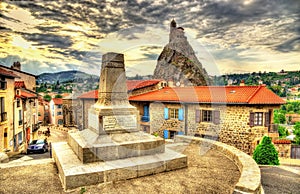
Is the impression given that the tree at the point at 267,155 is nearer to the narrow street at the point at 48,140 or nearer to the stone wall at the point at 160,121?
the stone wall at the point at 160,121

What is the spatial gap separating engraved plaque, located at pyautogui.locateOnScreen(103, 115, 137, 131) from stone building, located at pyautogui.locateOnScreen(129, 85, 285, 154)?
11503mm

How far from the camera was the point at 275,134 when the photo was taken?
16016 mm

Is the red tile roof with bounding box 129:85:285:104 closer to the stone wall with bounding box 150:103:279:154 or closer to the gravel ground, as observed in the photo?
the stone wall with bounding box 150:103:279:154

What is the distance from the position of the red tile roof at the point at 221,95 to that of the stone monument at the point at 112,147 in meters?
11.6

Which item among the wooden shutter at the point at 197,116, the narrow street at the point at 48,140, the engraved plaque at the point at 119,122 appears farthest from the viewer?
the wooden shutter at the point at 197,116

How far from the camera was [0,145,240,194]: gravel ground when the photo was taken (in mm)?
4953

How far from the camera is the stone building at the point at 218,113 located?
16.0 metres

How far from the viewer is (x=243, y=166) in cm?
576

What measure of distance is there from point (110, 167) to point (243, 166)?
3.64 meters

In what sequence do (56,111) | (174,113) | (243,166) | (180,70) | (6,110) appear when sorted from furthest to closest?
(180,70)
(56,111)
(174,113)
(6,110)
(243,166)

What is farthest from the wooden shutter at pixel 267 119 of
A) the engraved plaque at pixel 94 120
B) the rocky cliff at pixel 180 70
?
the rocky cliff at pixel 180 70

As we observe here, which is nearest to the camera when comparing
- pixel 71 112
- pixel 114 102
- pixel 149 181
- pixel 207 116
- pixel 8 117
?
pixel 149 181

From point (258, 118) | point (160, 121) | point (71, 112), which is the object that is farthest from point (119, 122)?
point (71, 112)

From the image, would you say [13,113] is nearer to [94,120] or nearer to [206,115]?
[94,120]
